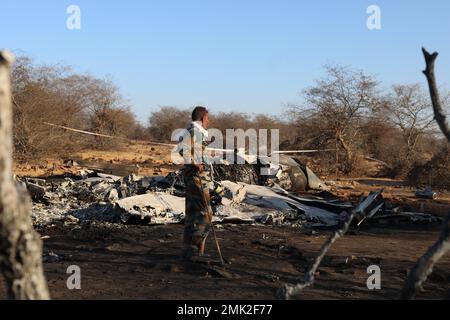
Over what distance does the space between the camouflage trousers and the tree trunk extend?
3883mm

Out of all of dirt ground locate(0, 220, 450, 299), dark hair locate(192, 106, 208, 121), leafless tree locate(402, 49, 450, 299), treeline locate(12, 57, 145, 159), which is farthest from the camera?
treeline locate(12, 57, 145, 159)

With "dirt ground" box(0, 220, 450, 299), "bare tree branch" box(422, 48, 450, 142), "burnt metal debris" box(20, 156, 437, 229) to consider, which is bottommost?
"dirt ground" box(0, 220, 450, 299)

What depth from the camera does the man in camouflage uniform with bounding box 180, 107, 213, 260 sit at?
637 cm

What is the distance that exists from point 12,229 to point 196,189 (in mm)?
4141

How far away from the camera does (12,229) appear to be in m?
2.29

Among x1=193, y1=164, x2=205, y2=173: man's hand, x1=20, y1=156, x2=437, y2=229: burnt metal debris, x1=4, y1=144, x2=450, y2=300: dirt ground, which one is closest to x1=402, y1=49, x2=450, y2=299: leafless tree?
x1=4, y1=144, x2=450, y2=300: dirt ground

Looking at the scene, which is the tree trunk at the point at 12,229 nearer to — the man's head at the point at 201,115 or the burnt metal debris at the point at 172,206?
the man's head at the point at 201,115

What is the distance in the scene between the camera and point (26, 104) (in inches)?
781

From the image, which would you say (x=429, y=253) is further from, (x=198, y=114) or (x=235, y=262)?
(x=198, y=114)

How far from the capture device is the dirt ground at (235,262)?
5180mm

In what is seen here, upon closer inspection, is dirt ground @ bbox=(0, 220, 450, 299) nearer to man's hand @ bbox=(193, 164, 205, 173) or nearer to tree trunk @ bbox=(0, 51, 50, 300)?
man's hand @ bbox=(193, 164, 205, 173)

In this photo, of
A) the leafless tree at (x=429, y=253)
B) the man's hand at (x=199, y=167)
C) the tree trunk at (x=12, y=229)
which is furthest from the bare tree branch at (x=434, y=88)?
the man's hand at (x=199, y=167)

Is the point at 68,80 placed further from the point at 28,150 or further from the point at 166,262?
the point at 166,262
